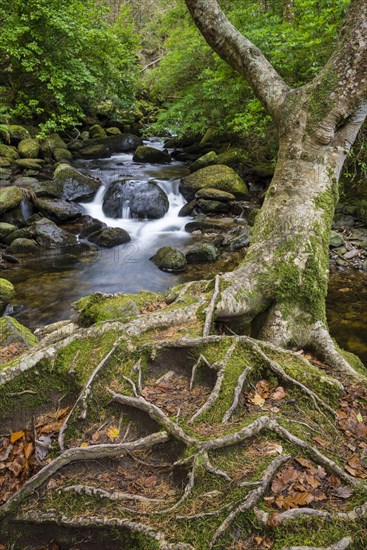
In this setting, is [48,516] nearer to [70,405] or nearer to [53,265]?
[70,405]

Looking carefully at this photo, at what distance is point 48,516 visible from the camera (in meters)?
2.09

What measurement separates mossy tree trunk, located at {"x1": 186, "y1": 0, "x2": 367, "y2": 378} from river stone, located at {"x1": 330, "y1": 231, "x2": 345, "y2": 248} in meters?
7.14

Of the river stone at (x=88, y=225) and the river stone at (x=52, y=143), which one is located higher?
the river stone at (x=52, y=143)

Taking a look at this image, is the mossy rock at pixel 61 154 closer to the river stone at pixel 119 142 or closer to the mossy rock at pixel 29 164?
the mossy rock at pixel 29 164

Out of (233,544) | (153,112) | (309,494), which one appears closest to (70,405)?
(233,544)

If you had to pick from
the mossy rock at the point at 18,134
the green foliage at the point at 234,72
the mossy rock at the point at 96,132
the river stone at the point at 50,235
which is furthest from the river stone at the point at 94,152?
the river stone at the point at 50,235

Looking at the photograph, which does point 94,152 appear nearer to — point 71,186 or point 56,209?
point 71,186

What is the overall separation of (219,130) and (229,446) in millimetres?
14435

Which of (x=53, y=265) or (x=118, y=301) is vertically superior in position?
(x=118, y=301)

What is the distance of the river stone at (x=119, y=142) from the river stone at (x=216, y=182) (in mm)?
6600

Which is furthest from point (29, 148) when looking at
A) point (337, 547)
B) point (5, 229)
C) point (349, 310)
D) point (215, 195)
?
point (337, 547)

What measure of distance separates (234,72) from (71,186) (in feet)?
21.9

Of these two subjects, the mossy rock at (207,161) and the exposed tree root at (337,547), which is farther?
the mossy rock at (207,161)

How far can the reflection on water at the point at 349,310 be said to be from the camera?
274 inches
